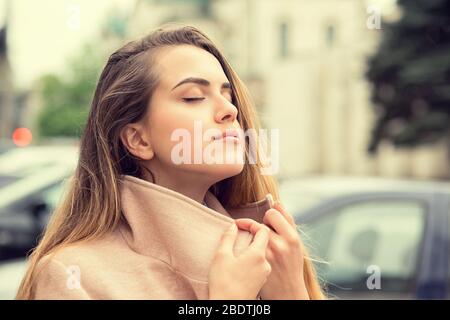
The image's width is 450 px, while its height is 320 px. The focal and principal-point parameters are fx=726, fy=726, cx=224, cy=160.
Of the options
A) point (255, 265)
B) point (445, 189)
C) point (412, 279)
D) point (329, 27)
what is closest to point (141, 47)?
point (255, 265)

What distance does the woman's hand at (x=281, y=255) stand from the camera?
126 cm

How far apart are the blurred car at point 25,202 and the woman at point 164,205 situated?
118 inches

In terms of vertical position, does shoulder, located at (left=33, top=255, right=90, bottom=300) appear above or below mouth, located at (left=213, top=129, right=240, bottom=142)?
below

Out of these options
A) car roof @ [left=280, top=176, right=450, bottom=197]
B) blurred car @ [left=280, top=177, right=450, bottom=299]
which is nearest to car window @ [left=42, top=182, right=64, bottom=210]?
car roof @ [left=280, top=176, right=450, bottom=197]

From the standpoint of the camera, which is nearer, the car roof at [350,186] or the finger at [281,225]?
the finger at [281,225]

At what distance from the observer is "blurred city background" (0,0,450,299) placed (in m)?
3.73

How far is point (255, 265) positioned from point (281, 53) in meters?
38.1

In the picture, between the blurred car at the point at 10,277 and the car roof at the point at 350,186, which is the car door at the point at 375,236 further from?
the blurred car at the point at 10,277

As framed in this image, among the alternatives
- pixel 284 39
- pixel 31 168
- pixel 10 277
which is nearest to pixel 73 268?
pixel 10 277

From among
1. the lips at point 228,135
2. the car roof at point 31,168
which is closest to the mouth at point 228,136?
the lips at point 228,135

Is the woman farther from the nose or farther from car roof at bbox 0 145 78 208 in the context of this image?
car roof at bbox 0 145 78 208
